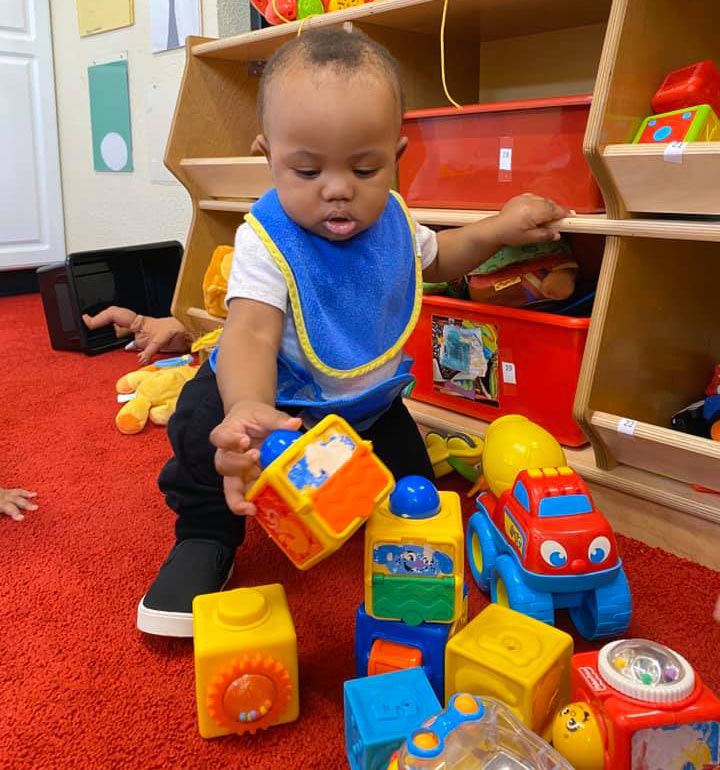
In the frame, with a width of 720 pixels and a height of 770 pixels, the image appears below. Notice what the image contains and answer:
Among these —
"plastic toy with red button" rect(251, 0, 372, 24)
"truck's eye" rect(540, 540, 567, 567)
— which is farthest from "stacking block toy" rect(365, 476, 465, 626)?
"plastic toy with red button" rect(251, 0, 372, 24)

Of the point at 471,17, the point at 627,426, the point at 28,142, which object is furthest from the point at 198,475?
the point at 28,142

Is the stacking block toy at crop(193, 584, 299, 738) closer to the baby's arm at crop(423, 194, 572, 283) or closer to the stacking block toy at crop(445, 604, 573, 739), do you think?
the stacking block toy at crop(445, 604, 573, 739)

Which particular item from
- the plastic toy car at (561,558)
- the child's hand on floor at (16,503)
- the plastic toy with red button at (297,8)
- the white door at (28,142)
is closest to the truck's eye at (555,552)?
the plastic toy car at (561,558)

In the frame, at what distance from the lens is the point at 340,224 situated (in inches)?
31.4

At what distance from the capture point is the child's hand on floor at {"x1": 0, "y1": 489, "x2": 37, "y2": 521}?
3.32 feet

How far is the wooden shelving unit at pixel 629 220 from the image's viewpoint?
876mm

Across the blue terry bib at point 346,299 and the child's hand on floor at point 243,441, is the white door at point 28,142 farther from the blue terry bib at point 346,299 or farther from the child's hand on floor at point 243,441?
the child's hand on floor at point 243,441

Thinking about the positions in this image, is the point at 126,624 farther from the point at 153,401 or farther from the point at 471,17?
the point at 471,17

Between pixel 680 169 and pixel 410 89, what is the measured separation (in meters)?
0.66

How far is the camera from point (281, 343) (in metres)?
0.85

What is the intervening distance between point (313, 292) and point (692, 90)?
0.52m

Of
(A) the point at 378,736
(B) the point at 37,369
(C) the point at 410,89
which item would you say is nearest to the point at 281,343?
(A) the point at 378,736

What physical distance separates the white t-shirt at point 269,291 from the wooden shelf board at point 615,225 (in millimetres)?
301

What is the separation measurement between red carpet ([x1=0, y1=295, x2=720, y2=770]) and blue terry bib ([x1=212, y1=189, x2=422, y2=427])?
20 cm
